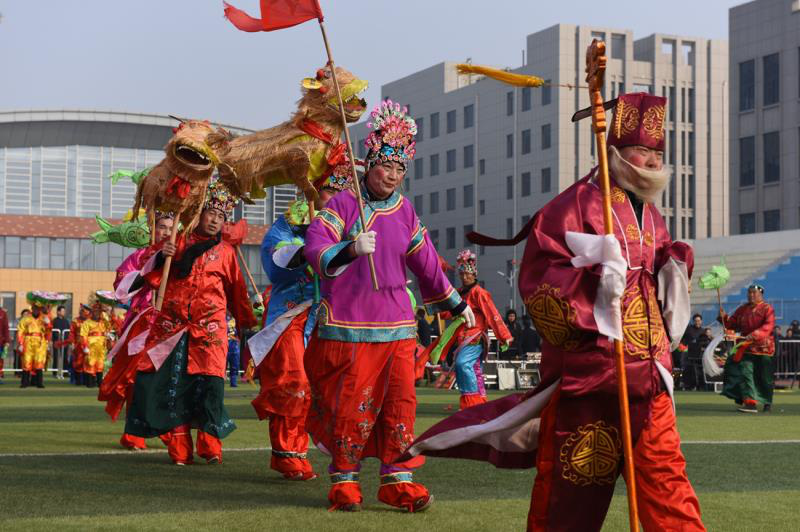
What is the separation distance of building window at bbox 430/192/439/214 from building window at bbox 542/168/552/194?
1214cm

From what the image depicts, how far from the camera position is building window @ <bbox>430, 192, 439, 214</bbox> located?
250 feet

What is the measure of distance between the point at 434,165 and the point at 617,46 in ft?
48.7

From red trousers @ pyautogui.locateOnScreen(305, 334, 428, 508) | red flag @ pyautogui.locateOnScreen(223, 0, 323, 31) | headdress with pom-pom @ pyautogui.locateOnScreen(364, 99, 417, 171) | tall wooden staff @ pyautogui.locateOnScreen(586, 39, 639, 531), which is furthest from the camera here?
red flag @ pyautogui.locateOnScreen(223, 0, 323, 31)

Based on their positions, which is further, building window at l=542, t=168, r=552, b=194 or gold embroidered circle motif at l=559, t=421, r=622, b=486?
building window at l=542, t=168, r=552, b=194

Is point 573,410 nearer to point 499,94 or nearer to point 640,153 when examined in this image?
point 640,153

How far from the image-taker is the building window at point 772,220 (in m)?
53.2

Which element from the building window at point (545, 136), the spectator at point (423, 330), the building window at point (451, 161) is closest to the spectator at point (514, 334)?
the spectator at point (423, 330)

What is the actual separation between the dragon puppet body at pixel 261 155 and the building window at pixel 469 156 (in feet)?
207

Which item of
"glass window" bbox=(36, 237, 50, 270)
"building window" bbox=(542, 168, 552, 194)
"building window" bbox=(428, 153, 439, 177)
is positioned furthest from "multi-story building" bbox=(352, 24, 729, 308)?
"glass window" bbox=(36, 237, 50, 270)

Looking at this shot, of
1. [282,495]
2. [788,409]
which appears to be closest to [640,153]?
[282,495]

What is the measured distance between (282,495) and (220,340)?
2100mm

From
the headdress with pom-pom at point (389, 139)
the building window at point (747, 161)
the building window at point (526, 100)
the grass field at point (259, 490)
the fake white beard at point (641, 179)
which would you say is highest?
the building window at point (526, 100)

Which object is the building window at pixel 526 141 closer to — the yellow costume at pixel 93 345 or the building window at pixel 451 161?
the building window at pixel 451 161

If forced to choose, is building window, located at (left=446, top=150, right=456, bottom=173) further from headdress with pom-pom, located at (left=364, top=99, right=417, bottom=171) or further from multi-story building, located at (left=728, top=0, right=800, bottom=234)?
headdress with pom-pom, located at (left=364, top=99, right=417, bottom=171)
